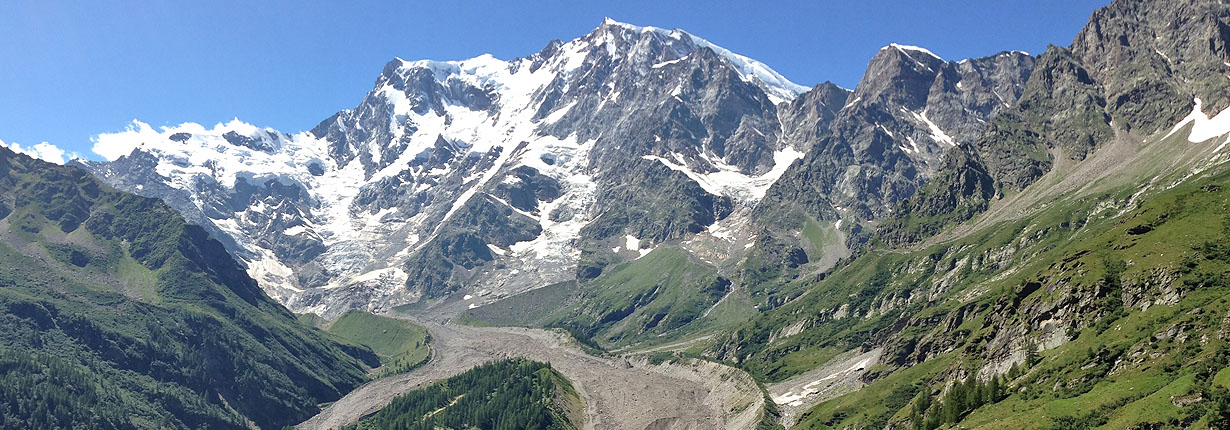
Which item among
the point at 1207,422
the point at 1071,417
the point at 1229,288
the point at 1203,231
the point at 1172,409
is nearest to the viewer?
the point at 1207,422

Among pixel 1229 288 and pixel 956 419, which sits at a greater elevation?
pixel 1229 288

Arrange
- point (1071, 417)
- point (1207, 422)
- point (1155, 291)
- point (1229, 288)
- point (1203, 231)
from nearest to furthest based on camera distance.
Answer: point (1207, 422), point (1071, 417), point (1229, 288), point (1155, 291), point (1203, 231)

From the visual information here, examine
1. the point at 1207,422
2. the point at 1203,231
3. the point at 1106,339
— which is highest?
the point at 1203,231

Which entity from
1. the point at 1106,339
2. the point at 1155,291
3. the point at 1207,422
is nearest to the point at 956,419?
the point at 1106,339

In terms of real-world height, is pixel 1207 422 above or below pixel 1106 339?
below

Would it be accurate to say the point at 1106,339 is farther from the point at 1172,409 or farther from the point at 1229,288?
the point at 1172,409

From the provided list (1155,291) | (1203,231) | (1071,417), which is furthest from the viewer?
(1203,231)

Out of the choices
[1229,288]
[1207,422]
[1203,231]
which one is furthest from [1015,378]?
[1207,422]

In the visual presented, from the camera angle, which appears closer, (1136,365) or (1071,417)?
(1071,417)

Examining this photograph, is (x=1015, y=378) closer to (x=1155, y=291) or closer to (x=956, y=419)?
(x=956, y=419)
